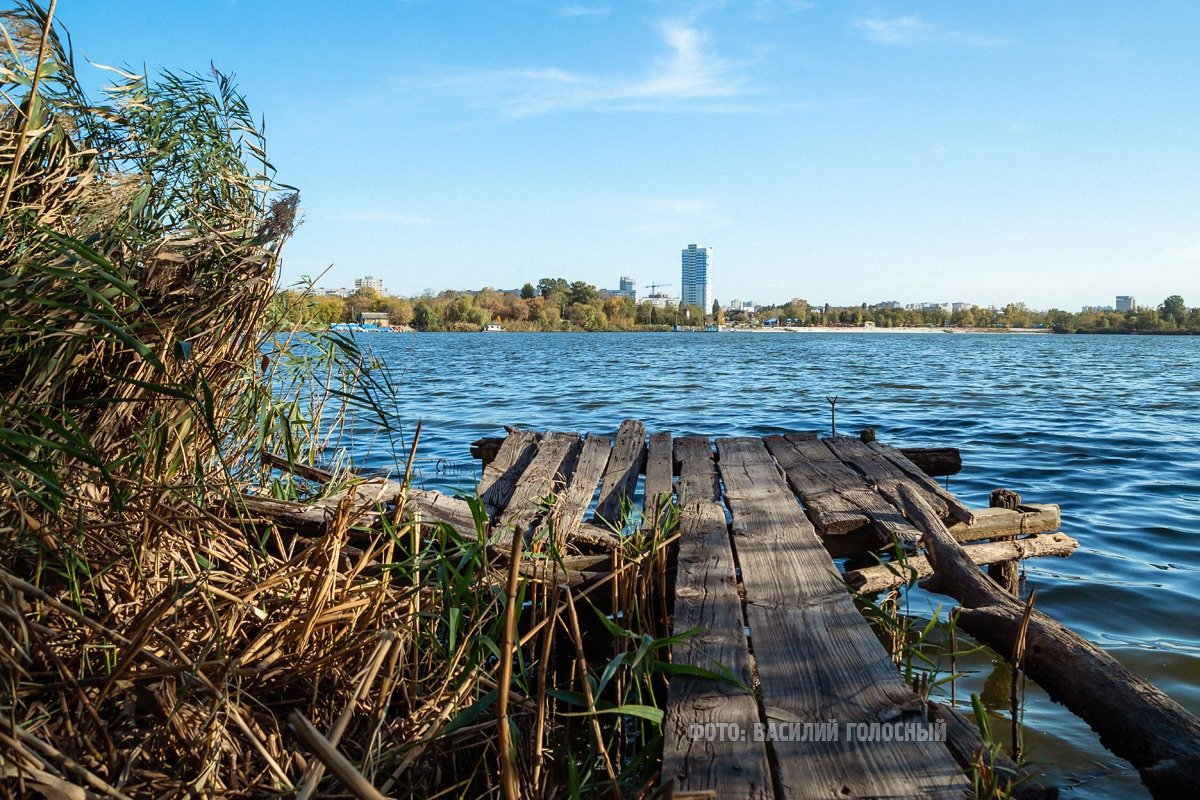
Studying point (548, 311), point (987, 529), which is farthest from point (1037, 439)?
point (548, 311)

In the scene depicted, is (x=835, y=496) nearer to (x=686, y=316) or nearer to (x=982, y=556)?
(x=982, y=556)

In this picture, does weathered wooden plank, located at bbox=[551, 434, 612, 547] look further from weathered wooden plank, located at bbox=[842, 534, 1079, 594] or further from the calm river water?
weathered wooden plank, located at bbox=[842, 534, 1079, 594]

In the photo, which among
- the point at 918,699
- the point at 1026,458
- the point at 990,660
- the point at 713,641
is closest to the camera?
the point at 918,699

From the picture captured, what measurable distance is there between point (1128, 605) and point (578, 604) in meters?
4.15

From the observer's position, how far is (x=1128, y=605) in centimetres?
555

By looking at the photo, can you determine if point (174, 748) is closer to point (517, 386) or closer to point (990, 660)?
point (990, 660)

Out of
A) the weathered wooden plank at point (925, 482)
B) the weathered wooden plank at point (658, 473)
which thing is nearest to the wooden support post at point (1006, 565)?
the weathered wooden plank at point (925, 482)

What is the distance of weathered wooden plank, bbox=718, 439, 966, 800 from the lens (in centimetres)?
185

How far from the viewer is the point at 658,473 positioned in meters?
5.71

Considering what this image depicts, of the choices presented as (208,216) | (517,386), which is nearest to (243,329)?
(208,216)

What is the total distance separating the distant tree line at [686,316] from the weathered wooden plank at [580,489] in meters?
78.1

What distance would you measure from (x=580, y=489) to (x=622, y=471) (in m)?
0.57

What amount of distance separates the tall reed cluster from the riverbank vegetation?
82671mm

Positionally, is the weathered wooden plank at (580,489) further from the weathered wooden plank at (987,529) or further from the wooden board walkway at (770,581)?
the weathered wooden plank at (987,529)
